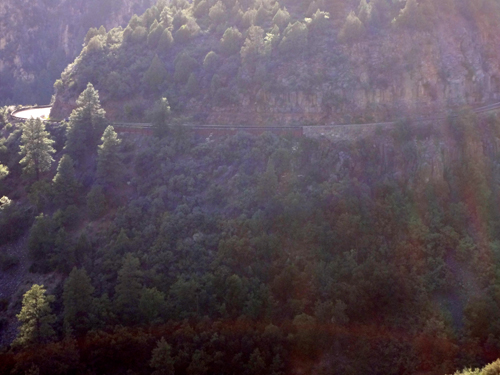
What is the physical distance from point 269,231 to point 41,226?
52.0 ft

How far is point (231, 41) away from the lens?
4478 cm

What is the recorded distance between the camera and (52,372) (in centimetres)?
2538

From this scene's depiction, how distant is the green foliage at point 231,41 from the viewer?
44812 mm

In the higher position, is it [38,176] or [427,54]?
[427,54]

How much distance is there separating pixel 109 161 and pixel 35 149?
708cm

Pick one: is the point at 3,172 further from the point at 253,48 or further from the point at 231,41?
the point at 253,48

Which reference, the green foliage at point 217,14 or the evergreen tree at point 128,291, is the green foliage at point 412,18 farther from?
the evergreen tree at point 128,291

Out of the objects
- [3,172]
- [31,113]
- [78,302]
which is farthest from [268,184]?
[31,113]

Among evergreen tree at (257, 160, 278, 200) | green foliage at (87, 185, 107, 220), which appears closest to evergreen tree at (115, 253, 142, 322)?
green foliage at (87, 185, 107, 220)

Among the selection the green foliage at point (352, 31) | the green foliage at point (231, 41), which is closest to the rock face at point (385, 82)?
the green foliage at point (352, 31)

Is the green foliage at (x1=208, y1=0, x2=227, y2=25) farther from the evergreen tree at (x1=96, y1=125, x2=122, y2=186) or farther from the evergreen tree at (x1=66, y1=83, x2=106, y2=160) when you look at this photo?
the evergreen tree at (x1=96, y1=125, x2=122, y2=186)

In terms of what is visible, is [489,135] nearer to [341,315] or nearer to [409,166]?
[409,166]

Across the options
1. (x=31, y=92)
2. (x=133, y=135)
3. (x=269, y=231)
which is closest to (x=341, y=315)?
(x=269, y=231)

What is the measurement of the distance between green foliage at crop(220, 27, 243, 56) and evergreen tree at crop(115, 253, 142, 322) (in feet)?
76.7
